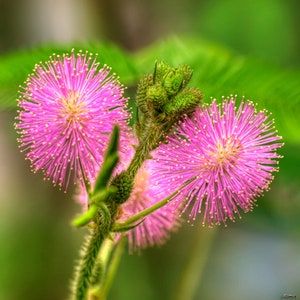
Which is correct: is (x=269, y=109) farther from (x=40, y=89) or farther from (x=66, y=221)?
(x=66, y=221)

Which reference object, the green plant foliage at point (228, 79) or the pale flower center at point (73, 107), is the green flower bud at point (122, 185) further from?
the green plant foliage at point (228, 79)

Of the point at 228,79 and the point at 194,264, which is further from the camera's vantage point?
the point at 194,264

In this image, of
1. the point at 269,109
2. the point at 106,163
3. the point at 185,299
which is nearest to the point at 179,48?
the point at 269,109

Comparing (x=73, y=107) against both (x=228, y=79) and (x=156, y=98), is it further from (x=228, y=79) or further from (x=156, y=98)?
(x=228, y=79)

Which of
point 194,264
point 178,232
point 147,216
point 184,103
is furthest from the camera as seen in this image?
point 178,232

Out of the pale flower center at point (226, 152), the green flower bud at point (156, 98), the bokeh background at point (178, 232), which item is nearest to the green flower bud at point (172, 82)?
the green flower bud at point (156, 98)

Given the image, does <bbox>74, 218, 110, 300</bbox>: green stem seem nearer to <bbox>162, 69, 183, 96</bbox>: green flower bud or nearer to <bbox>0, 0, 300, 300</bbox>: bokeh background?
<bbox>162, 69, 183, 96</bbox>: green flower bud

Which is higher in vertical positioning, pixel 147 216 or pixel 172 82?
pixel 172 82

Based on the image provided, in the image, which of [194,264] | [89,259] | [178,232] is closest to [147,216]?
[89,259]
